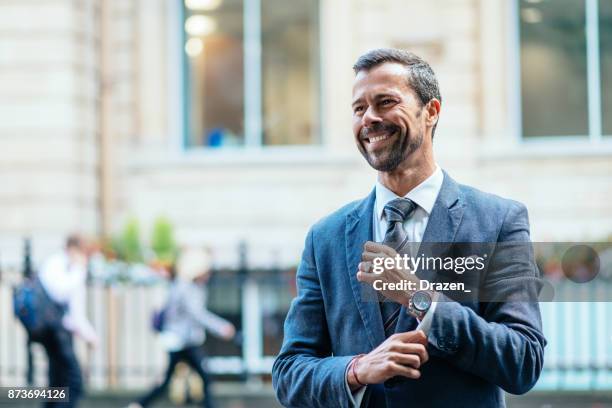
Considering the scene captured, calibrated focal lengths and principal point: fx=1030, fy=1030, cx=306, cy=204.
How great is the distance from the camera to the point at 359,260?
2535 millimetres

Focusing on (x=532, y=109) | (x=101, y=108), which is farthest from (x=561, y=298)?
(x=101, y=108)

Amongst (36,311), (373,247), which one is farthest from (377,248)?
(36,311)

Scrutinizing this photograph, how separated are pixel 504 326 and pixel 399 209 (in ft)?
1.27

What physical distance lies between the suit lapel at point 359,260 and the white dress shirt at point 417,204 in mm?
23

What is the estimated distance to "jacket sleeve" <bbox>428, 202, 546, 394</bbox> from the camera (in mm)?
2273

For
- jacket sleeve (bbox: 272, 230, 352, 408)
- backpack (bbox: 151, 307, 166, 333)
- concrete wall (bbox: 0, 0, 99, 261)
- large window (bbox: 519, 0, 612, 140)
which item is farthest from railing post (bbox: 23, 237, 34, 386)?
jacket sleeve (bbox: 272, 230, 352, 408)

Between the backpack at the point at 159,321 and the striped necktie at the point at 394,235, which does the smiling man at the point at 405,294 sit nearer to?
the striped necktie at the point at 394,235

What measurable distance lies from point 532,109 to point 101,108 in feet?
18.1

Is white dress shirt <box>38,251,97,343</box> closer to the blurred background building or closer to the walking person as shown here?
the walking person

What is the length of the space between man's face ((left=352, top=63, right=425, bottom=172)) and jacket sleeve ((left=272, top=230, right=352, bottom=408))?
33 centimetres

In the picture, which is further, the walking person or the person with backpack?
the walking person

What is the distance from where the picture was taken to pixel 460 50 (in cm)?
1287

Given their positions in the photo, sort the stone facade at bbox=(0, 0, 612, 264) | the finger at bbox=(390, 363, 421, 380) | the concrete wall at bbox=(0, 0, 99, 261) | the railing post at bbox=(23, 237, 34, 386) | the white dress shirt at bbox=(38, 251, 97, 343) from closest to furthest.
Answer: the finger at bbox=(390, 363, 421, 380), the white dress shirt at bbox=(38, 251, 97, 343), the railing post at bbox=(23, 237, 34, 386), the stone facade at bbox=(0, 0, 612, 264), the concrete wall at bbox=(0, 0, 99, 261)

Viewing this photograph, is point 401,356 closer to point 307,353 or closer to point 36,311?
point 307,353
